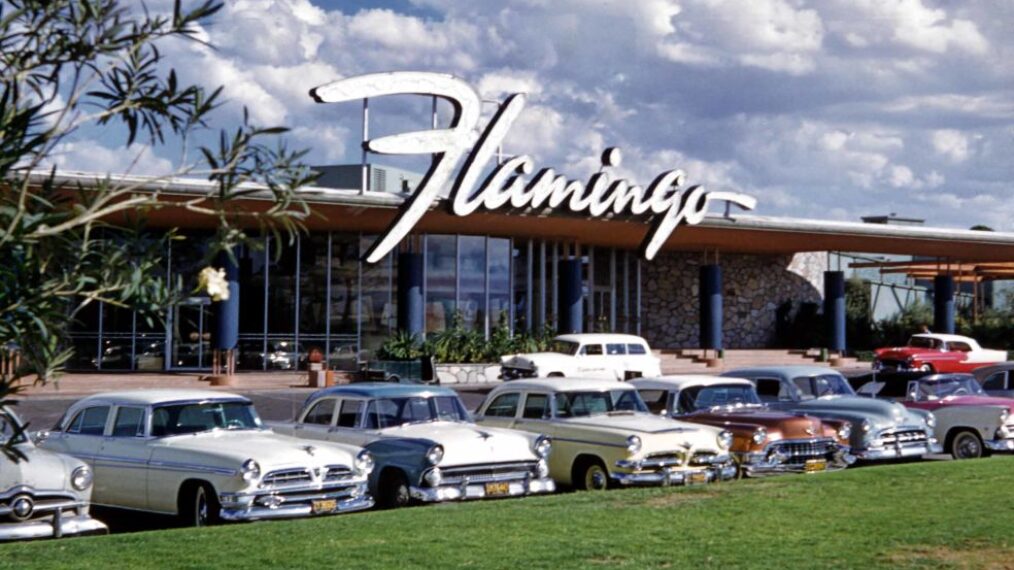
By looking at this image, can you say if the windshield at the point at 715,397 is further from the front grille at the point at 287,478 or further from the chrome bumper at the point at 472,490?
the front grille at the point at 287,478

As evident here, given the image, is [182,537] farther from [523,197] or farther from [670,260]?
[670,260]

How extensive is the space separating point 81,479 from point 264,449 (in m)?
1.77

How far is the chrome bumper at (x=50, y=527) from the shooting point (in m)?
11.6

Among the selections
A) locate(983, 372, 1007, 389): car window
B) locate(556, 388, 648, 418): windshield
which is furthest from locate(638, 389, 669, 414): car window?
locate(983, 372, 1007, 389): car window

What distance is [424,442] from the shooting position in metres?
14.1

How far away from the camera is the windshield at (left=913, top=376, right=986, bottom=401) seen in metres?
20.5

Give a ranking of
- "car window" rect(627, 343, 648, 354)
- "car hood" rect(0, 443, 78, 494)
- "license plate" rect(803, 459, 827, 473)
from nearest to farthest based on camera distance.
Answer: "car hood" rect(0, 443, 78, 494) < "license plate" rect(803, 459, 827, 473) < "car window" rect(627, 343, 648, 354)

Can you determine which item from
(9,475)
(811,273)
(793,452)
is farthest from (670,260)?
(9,475)

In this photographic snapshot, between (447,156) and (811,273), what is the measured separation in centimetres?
2307

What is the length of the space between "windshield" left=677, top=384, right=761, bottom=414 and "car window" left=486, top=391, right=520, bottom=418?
96.8 inches

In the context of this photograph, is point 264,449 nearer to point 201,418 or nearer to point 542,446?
point 201,418

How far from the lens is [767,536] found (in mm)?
10742

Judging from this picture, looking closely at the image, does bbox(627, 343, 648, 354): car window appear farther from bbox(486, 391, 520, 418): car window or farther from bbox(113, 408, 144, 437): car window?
bbox(113, 408, 144, 437): car window

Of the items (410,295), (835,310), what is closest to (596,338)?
(410,295)
